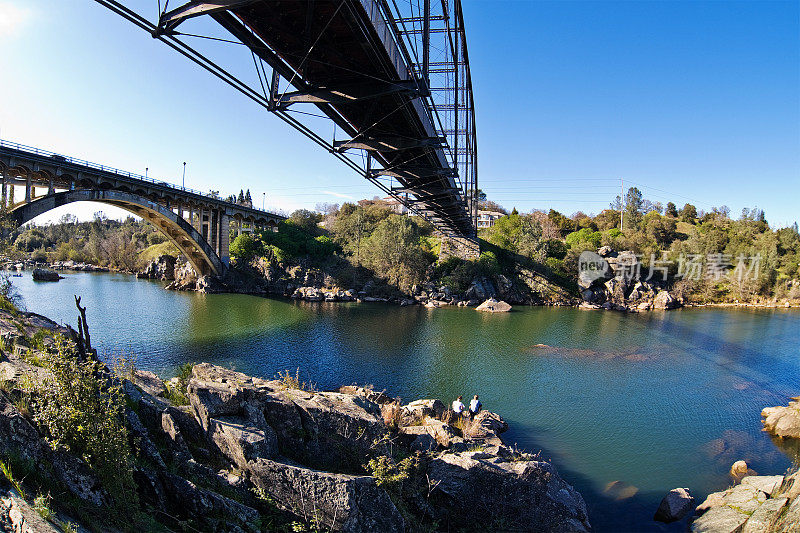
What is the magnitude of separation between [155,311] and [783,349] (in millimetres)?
46533

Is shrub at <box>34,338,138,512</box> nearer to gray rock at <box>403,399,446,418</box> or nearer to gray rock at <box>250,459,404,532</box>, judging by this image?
gray rock at <box>250,459,404,532</box>

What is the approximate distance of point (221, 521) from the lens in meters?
5.71

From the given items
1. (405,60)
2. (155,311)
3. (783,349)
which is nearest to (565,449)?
(405,60)

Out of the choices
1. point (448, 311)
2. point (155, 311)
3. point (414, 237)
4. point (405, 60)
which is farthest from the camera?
point (414, 237)

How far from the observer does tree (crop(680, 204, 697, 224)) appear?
80438 mm

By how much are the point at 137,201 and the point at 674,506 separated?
127 ft

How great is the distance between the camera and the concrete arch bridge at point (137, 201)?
2414 cm

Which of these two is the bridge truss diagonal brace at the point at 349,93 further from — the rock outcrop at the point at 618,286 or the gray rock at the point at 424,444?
the rock outcrop at the point at 618,286

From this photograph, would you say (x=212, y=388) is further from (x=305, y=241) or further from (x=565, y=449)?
(x=305, y=241)

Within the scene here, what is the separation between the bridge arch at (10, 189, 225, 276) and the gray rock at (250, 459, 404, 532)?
2406 centimetres

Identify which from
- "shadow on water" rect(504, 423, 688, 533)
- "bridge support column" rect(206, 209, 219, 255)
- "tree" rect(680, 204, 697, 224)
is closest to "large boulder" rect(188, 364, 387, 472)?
"shadow on water" rect(504, 423, 688, 533)

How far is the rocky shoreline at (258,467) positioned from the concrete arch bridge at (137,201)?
19049 millimetres

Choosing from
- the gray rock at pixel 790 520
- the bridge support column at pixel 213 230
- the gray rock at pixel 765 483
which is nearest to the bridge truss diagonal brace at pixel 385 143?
the gray rock at pixel 790 520

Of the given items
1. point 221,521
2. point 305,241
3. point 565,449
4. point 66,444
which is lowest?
point 565,449
